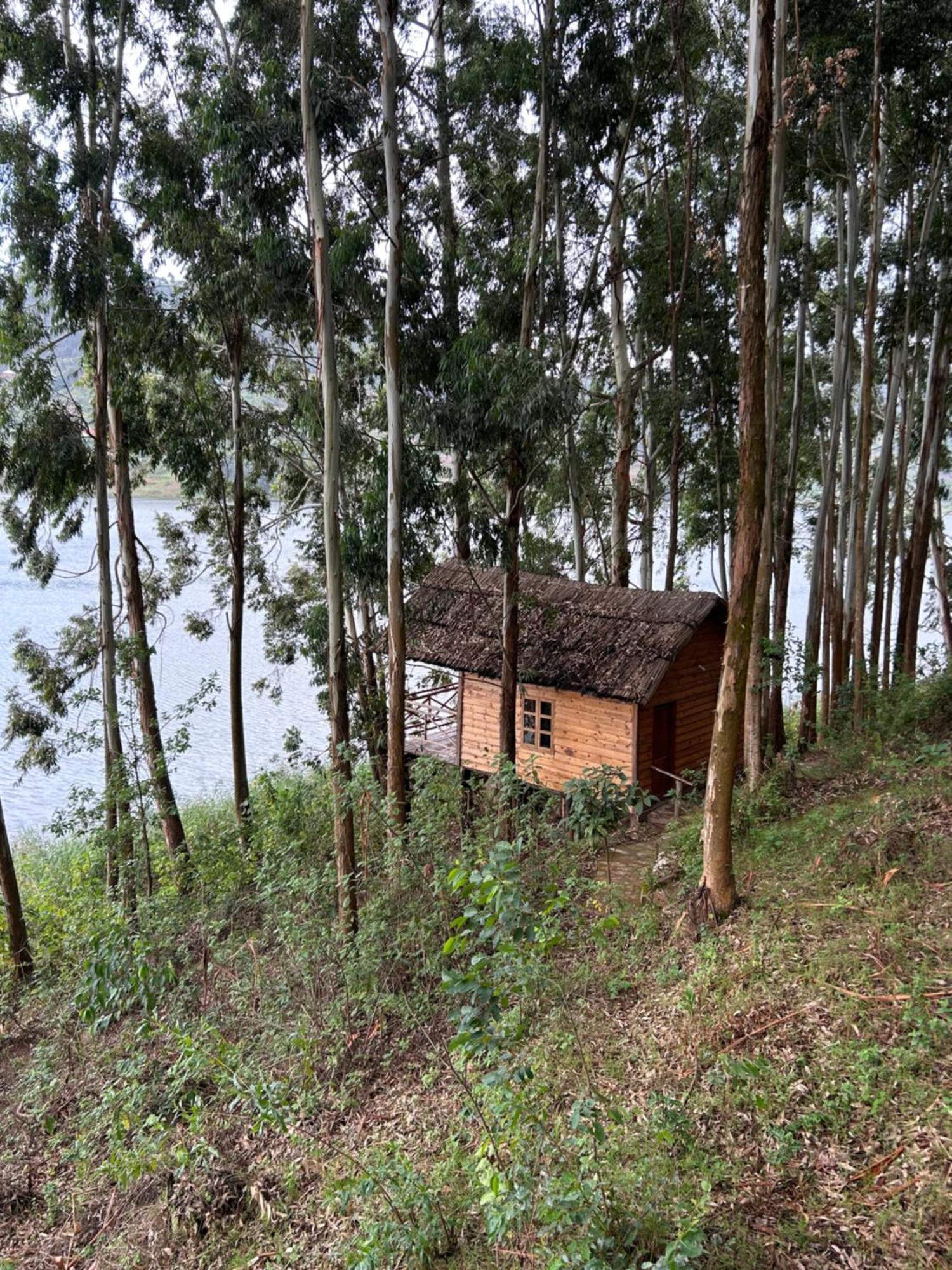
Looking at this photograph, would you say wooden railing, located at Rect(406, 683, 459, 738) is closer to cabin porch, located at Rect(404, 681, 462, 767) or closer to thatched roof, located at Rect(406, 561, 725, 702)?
cabin porch, located at Rect(404, 681, 462, 767)

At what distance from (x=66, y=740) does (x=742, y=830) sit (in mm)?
9366

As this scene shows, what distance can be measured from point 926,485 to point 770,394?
17.6ft

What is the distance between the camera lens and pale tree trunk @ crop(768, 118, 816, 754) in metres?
11.6

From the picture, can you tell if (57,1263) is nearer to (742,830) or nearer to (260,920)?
(260,920)

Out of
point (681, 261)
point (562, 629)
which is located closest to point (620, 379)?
point (681, 261)

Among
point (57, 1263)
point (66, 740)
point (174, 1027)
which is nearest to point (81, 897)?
point (66, 740)

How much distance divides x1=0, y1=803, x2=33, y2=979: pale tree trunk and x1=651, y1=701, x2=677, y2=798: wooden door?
924 centimetres

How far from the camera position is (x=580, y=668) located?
12633 mm

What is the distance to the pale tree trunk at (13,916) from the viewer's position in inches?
402

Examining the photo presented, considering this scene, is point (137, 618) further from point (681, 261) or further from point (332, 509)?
point (681, 261)

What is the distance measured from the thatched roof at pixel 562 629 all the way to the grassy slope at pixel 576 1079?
12.7 feet

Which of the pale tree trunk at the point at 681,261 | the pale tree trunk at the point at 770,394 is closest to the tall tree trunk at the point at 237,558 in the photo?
the pale tree trunk at the point at 681,261

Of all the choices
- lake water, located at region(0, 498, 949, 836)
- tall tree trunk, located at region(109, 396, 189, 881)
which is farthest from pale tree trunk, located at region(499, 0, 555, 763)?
lake water, located at region(0, 498, 949, 836)

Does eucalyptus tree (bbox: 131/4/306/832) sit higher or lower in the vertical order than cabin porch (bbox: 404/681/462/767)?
higher
